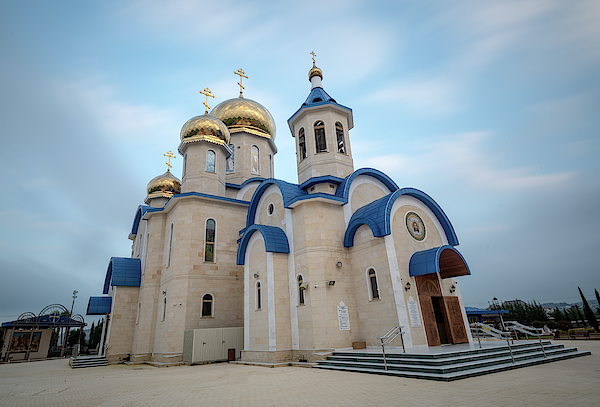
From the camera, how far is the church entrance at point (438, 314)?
1035 cm

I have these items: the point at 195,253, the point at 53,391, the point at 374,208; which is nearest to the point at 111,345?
the point at 195,253

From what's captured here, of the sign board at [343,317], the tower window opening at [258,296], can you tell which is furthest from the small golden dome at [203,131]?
the sign board at [343,317]

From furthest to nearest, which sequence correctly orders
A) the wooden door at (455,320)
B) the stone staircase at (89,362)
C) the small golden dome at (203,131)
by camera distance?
the small golden dome at (203,131)
the stone staircase at (89,362)
the wooden door at (455,320)

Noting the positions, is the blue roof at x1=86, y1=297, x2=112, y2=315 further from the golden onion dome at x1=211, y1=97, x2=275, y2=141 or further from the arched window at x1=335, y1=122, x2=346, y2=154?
the arched window at x1=335, y1=122, x2=346, y2=154

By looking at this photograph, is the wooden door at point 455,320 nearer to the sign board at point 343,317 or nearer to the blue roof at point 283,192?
the sign board at point 343,317

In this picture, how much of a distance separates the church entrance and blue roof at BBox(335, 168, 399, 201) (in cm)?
392

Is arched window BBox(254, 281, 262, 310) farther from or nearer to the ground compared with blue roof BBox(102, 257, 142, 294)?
nearer to the ground

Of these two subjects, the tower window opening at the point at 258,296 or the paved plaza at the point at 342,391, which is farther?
the tower window opening at the point at 258,296

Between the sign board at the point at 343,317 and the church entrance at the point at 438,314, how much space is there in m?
2.34

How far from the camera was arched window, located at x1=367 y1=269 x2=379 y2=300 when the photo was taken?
1066 cm

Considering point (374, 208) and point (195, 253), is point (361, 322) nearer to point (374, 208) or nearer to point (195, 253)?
point (374, 208)

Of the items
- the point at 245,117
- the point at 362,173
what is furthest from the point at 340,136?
the point at 245,117

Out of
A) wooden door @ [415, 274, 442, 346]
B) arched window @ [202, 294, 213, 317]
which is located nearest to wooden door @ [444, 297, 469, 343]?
wooden door @ [415, 274, 442, 346]

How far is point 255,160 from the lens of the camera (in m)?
20.5
